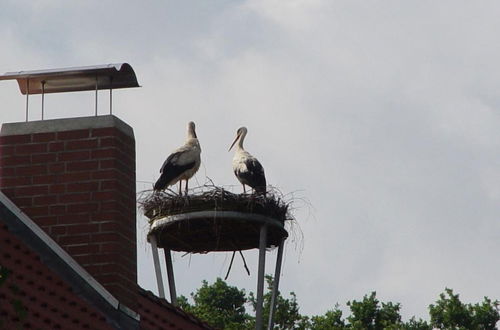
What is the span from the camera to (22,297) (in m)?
10.4

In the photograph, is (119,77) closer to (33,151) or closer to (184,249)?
(33,151)

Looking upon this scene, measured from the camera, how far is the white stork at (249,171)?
24.2 metres

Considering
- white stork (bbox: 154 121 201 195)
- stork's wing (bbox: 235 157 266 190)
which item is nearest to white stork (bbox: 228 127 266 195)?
stork's wing (bbox: 235 157 266 190)

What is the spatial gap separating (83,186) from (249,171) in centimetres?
1329

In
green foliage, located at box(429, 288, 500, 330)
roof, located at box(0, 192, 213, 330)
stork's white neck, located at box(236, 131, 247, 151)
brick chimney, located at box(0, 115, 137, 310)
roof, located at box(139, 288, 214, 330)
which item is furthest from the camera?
green foliage, located at box(429, 288, 500, 330)

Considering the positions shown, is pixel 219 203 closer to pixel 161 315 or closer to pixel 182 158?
pixel 182 158

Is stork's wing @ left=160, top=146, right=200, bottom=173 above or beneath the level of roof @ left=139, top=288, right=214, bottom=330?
above

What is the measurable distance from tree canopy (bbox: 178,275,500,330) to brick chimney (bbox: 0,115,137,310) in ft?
76.5

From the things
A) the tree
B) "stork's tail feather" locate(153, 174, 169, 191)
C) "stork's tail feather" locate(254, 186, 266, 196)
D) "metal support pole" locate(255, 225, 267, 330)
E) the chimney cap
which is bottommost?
the chimney cap

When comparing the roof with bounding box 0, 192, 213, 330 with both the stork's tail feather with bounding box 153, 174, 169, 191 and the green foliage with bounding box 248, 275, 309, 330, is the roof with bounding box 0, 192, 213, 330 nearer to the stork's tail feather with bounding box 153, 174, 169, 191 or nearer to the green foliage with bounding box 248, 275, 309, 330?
the stork's tail feather with bounding box 153, 174, 169, 191

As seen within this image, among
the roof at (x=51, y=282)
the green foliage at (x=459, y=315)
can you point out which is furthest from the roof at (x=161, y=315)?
the green foliage at (x=459, y=315)

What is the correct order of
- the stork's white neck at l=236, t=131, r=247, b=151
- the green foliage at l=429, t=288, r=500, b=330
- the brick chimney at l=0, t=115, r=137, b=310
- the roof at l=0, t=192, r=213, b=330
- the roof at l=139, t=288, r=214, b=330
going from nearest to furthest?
1. the roof at l=0, t=192, r=213, b=330
2. the brick chimney at l=0, t=115, r=137, b=310
3. the roof at l=139, t=288, r=214, b=330
4. the stork's white neck at l=236, t=131, r=247, b=151
5. the green foliage at l=429, t=288, r=500, b=330

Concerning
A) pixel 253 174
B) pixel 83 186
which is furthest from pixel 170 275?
pixel 83 186

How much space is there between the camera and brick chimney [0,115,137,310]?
37.3ft
